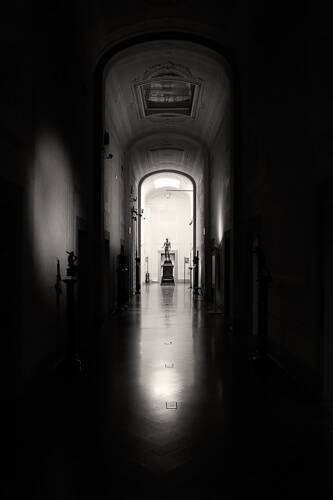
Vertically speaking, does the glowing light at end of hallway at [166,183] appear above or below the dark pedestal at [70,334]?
above

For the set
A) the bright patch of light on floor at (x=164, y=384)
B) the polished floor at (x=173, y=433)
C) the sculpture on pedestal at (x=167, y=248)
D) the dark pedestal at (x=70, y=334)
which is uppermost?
the sculpture on pedestal at (x=167, y=248)

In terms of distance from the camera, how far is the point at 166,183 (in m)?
31.0

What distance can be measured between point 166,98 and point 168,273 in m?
19.6

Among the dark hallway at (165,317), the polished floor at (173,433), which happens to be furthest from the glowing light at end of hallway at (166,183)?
→ the polished floor at (173,433)

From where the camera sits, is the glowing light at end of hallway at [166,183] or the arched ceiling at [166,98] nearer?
the arched ceiling at [166,98]

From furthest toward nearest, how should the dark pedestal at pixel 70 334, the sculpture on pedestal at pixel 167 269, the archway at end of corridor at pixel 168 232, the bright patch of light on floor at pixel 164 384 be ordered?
1. the archway at end of corridor at pixel 168 232
2. the sculpture on pedestal at pixel 167 269
3. the dark pedestal at pixel 70 334
4. the bright patch of light on floor at pixel 164 384

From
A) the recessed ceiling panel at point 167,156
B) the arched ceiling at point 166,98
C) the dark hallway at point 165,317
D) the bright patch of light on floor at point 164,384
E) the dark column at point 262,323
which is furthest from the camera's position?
the recessed ceiling panel at point 167,156

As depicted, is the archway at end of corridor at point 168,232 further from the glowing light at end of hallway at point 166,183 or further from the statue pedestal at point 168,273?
the glowing light at end of hallway at point 166,183

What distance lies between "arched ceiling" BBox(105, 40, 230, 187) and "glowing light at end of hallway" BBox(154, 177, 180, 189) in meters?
9.67

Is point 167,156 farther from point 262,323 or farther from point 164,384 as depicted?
point 164,384

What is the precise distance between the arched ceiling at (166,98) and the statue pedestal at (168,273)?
13377 millimetres

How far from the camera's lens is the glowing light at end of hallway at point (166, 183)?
2989cm

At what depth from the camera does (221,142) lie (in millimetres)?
12812

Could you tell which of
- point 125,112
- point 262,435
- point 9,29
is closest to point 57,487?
point 262,435
